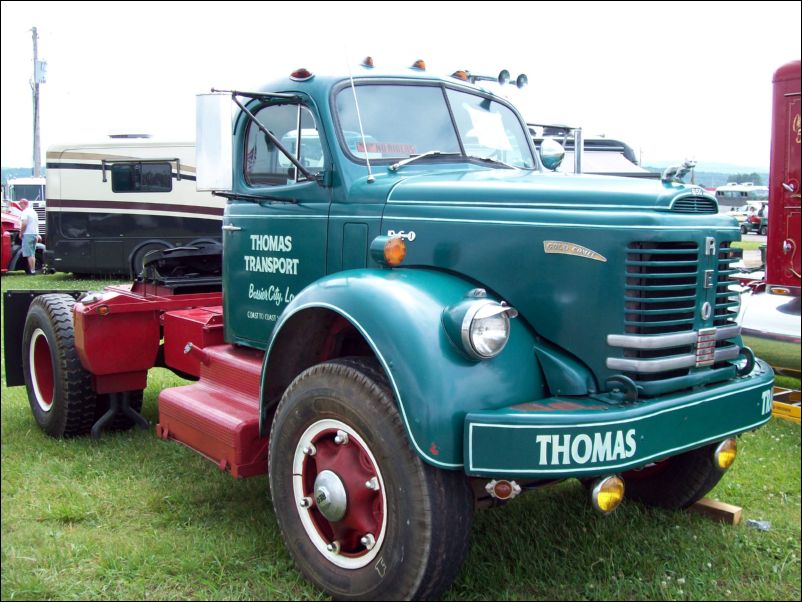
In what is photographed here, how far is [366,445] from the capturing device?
10.6 feet

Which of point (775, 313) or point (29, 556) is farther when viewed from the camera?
point (775, 313)

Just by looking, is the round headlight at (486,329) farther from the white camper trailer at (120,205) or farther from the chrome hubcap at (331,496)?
the white camper trailer at (120,205)

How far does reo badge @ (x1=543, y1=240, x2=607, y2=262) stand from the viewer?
10.4 ft

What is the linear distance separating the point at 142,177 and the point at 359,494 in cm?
1384

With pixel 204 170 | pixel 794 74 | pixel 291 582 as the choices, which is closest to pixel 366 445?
pixel 291 582

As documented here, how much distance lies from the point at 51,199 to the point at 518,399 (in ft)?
50.2

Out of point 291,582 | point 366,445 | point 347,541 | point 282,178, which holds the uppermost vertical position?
point 282,178

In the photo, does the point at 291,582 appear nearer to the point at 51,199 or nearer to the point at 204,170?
the point at 204,170

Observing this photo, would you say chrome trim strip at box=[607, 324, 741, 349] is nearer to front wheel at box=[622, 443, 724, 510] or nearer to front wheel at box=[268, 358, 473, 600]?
front wheel at box=[268, 358, 473, 600]

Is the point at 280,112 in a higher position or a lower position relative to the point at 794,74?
lower

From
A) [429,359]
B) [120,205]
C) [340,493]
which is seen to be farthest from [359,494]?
[120,205]

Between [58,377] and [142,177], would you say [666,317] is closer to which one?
[58,377]

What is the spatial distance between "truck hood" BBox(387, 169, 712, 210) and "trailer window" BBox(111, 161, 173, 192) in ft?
42.1

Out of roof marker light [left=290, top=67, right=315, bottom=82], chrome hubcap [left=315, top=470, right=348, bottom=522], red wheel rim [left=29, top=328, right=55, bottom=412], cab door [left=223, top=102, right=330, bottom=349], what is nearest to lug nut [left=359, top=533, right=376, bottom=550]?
chrome hubcap [left=315, top=470, right=348, bottom=522]
